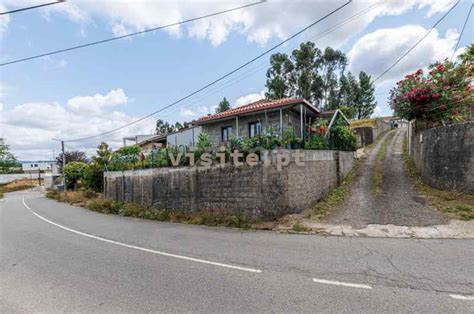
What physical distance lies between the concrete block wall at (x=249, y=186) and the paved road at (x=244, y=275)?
165 cm

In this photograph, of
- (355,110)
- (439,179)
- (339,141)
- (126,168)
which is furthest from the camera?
(355,110)

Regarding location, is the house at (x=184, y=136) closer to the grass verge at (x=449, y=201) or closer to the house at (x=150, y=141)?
the house at (x=150, y=141)

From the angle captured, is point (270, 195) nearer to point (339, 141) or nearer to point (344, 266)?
point (344, 266)

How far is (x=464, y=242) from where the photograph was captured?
5711 millimetres

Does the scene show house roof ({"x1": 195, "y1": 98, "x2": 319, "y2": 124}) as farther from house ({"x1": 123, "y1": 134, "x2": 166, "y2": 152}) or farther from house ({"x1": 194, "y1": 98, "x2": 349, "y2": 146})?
house ({"x1": 123, "y1": 134, "x2": 166, "y2": 152})

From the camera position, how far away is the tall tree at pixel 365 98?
4316 cm

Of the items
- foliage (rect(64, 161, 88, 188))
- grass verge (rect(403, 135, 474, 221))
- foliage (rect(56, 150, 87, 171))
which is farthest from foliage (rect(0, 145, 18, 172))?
grass verge (rect(403, 135, 474, 221))

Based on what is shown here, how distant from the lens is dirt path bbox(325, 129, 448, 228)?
7594 millimetres

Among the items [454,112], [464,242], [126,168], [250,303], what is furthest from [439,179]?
[126,168]

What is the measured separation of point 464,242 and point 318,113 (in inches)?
477

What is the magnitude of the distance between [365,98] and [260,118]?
117 ft

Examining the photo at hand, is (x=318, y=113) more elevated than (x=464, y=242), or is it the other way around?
(x=318, y=113)

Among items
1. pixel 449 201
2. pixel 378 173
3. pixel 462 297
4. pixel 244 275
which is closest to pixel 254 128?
pixel 378 173

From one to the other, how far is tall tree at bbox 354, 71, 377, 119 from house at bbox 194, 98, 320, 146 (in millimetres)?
30612
